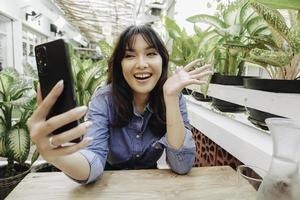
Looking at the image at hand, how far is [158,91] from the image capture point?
96 cm

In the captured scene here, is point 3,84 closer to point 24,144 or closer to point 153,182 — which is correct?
point 24,144

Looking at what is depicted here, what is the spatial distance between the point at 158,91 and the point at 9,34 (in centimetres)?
536

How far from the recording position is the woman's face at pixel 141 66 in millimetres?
847

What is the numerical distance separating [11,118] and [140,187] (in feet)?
3.27

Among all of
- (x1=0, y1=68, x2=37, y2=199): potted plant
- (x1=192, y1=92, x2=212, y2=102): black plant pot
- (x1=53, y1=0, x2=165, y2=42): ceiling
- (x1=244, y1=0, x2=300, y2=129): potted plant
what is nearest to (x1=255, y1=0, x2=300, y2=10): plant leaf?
(x1=244, y1=0, x2=300, y2=129): potted plant

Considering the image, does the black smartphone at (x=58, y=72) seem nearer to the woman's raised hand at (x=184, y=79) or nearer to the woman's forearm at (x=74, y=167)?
the woman's forearm at (x=74, y=167)

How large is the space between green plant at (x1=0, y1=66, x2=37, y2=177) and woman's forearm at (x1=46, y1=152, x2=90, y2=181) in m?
0.71

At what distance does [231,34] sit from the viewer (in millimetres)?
956

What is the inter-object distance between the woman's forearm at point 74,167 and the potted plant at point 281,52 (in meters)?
0.57

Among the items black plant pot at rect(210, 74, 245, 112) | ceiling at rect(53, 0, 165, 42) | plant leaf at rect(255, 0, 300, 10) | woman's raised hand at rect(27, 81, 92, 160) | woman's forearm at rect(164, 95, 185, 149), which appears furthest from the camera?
ceiling at rect(53, 0, 165, 42)

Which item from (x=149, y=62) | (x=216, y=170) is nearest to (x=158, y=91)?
(x=149, y=62)

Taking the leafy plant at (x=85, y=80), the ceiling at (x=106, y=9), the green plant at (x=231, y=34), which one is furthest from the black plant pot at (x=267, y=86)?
the ceiling at (x=106, y=9)

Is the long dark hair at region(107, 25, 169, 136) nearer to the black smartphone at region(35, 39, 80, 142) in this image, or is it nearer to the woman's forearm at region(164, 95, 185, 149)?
the woman's forearm at region(164, 95, 185, 149)

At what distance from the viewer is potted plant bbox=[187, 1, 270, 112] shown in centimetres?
92
